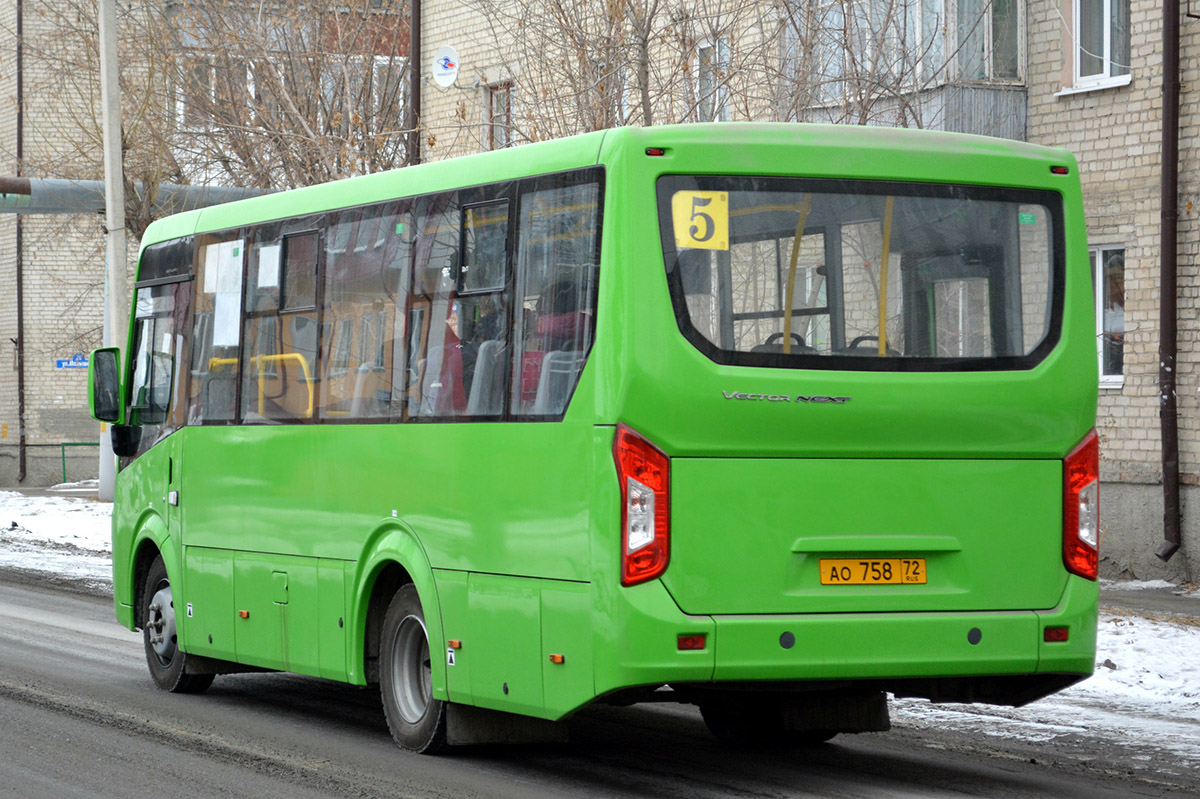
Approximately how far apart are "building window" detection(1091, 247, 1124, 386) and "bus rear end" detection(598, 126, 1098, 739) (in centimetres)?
1240

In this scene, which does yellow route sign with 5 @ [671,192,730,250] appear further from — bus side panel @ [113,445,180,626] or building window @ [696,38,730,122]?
building window @ [696,38,730,122]

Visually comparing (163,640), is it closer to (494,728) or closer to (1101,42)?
(494,728)

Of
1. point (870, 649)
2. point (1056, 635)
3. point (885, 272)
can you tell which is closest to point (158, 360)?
point (885, 272)

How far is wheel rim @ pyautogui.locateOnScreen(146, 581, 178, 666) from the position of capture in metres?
11.6

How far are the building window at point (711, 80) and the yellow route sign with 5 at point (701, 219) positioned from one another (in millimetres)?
12106

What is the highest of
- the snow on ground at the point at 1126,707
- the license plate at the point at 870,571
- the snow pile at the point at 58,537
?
the license plate at the point at 870,571

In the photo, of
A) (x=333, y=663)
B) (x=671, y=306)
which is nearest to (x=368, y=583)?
(x=333, y=663)

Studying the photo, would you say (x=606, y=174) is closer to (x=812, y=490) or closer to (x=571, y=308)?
(x=571, y=308)

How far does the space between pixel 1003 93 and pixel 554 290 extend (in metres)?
13.9

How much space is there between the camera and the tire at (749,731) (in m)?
9.34

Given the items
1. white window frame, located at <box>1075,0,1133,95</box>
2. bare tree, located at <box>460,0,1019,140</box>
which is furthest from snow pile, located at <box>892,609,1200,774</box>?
white window frame, located at <box>1075,0,1133,95</box>

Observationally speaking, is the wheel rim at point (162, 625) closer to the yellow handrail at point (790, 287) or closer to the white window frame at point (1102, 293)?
the yellow handrail at point (790, 287)

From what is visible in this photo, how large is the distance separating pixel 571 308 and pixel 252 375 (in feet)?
10.6

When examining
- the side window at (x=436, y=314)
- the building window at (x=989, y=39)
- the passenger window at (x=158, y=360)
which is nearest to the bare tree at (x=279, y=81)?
the building window at (x=989, y=39)
